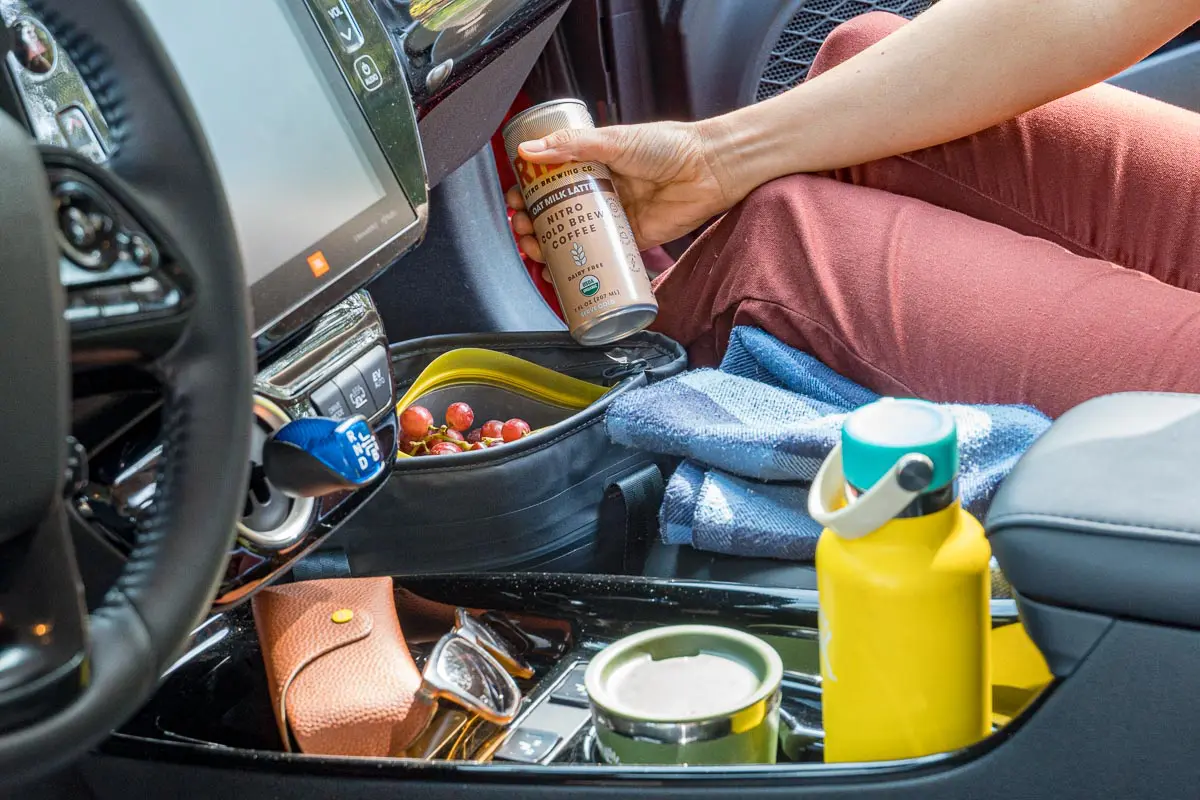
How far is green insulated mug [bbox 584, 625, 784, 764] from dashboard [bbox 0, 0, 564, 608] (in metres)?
0.18

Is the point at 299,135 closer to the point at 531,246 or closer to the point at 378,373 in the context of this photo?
the point at 378,373

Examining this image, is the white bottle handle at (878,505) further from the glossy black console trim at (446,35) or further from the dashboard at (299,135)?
the glossy black console trim at (446,35)

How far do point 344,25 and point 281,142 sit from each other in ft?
0.33

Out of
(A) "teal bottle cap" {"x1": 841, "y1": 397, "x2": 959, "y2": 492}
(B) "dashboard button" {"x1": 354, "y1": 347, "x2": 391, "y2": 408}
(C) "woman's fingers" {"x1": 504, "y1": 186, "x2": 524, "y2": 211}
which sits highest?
(B) "dashboard button" {"x1": 354, "y1": 347, "x2": 391, "y2": 408}

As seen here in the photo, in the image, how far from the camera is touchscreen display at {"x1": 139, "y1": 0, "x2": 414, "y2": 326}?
66cm

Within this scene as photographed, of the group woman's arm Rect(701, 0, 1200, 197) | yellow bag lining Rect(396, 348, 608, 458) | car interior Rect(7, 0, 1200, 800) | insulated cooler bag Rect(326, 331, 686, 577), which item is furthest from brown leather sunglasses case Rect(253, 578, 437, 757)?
woman's arm Rect(701, 0, 1200, 197)

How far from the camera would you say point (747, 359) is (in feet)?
3.49

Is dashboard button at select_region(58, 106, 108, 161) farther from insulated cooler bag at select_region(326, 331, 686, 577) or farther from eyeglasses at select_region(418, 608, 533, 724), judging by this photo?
insulated cooler bag at select_region(326, 331, 686, 577)

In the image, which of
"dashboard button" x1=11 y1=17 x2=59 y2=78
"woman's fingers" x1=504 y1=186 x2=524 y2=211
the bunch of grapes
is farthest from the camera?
"woman's fingers" x1=504 y1=186 x2=524 y2=211

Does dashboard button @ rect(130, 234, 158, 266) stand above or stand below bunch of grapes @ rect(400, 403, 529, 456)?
above

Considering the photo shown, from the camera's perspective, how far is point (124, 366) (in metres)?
0.44

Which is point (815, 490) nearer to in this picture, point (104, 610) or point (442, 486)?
point (104, 610)

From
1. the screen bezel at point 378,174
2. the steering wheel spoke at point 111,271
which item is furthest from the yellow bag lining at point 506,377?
the steering wheel spoke at point 111,271

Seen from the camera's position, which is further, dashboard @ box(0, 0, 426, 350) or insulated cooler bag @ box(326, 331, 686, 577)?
insulated cooler bag @ box(326, 331, 686, 577)
